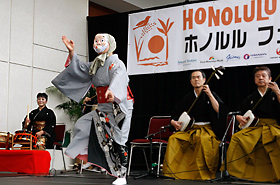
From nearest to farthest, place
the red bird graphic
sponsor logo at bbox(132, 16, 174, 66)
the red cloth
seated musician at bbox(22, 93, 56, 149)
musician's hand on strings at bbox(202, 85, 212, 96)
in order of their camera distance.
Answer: musician's hand on strings at bbox(202, 85, 212, 96) < the red cloth < seated musician at bbox(22, 93, 56, 149) < sponsor logo at bbox(132, 16, 174, 66) < the red bird graphic

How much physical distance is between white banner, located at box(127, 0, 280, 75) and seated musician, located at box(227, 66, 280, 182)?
1.72 meters

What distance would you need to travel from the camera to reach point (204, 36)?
7203 mm

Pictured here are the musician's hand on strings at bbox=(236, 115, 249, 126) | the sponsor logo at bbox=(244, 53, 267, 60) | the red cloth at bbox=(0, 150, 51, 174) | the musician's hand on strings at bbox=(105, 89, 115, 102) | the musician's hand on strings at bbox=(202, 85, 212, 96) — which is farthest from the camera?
the sponsor logo at bbox=(244, 53, 267, 60)

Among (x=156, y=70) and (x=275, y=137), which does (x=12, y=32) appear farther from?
(x=275, y=137)

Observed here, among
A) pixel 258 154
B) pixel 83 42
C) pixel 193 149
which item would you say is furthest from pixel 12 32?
pixel 258 154

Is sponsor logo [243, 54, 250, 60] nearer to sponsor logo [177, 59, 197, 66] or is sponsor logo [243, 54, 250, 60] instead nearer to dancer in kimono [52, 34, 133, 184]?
sponsor logo [177, 59, 197, 66]

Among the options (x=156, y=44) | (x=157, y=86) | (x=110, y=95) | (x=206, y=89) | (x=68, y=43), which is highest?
(x=156, y=44)

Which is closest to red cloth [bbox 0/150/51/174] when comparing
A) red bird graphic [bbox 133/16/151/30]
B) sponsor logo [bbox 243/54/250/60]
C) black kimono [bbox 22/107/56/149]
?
black kimono [bbox 22/107/56/149]

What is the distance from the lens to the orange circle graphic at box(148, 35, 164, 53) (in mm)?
7641

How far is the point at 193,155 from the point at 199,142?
8.4 inches

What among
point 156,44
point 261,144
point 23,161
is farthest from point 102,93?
point 156,44

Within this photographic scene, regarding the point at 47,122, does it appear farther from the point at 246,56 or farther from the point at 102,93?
the point at 246,56

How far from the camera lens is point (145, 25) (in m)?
7.86

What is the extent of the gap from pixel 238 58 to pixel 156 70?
1.41m
